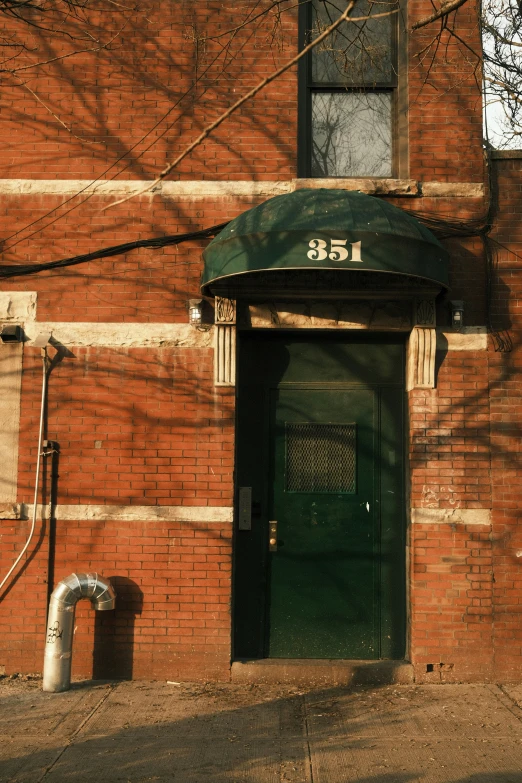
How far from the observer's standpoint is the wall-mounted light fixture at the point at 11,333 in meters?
7.34

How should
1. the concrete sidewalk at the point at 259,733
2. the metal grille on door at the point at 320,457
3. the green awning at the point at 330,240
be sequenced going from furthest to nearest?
the metal grille on door at the point at 320,457, the green awning at the point at 330,240, the concrete sidewalk at the point at 259,733

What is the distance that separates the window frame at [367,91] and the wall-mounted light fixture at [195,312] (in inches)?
65.3

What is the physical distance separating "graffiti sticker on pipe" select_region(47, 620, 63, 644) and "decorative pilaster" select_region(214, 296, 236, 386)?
2490mm

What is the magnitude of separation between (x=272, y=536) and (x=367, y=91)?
4520mm

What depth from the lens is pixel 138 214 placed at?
7.58 meters

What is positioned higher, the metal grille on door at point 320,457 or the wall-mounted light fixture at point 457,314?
the wall-mounted light fixture at point 457,314

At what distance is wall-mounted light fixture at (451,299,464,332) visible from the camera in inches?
289

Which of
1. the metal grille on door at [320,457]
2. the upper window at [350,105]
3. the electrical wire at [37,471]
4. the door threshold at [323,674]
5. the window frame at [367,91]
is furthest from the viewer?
the upper window at [350,105]

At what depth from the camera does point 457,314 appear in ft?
24.1

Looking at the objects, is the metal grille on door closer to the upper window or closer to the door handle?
the door handle

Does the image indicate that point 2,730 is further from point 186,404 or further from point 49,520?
point 186,404

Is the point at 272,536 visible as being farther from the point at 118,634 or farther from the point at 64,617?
the point at 64,617

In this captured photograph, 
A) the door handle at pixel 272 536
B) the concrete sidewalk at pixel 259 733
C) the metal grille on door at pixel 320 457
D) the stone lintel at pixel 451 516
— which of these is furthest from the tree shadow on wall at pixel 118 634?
the stone lintel at pixel 451 516

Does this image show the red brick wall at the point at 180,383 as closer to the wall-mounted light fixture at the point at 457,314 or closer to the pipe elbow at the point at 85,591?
the wall-mounted light fixture at the point at 457,314
